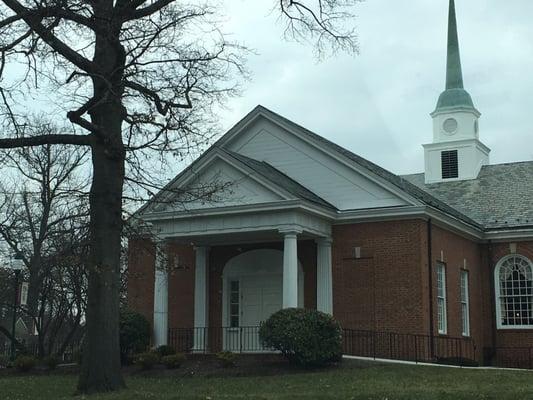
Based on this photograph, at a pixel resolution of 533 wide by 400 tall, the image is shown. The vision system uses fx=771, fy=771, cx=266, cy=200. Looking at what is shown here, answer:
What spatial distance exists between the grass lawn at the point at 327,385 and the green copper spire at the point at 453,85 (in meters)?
19.0

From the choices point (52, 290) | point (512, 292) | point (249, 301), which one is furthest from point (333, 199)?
point (52, 290)

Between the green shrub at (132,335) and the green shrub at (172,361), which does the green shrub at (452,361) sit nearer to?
the green shrub at (172,361)

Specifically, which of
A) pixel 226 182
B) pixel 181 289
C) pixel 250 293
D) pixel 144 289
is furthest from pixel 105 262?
pixel 144 289

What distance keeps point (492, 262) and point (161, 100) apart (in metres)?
17.0

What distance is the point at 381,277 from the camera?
2355cm

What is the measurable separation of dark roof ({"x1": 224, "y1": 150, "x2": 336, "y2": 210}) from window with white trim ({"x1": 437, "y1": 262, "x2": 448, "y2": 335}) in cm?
426

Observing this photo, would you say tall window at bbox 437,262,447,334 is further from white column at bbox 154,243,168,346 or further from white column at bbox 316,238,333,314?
white column at bbox 154,243,168,346

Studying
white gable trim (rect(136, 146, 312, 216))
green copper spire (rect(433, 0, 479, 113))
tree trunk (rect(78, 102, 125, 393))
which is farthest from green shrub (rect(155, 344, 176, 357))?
green copper spire (rect(433, 0, 479, 113))

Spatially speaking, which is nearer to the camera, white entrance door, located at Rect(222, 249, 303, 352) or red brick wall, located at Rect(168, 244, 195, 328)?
white entrance door, located at Rect(222, 249, 303, 352)

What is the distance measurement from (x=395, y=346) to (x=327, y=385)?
753 centimetres

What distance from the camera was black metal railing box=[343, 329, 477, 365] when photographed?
74.5 ft

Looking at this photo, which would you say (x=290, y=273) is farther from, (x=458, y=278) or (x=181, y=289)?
(x=458, y=278)

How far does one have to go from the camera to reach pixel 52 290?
35.0 meters

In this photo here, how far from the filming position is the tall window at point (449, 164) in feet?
114
